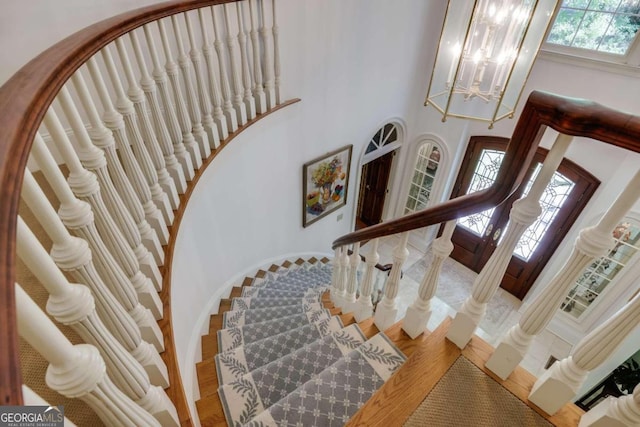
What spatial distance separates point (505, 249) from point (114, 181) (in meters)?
1.29

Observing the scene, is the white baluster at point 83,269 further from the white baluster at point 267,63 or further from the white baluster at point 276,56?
the white baluster at point 276,56

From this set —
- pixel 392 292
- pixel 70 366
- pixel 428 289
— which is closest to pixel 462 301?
pixel 392 292

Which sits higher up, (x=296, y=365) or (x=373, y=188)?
(x=296, y=365)

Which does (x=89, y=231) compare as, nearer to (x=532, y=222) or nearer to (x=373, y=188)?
(x=532, y=222)

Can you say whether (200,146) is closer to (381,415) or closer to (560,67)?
(381,415)

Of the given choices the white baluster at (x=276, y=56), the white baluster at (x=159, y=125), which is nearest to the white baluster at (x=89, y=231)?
the white baluster at (x=159, y=125)

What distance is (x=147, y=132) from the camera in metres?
1.40

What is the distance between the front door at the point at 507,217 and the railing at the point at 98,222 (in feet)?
11.1

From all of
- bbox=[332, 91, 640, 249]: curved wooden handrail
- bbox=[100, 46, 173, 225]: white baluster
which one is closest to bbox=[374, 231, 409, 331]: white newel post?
bbox=[332, 91, 640, 249]: curved wooden handrail

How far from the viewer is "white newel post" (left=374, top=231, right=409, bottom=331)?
1.51 meters

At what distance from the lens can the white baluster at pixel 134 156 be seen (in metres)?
1.12

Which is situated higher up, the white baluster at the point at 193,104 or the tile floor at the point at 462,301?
the white baluster at the point at 193,104

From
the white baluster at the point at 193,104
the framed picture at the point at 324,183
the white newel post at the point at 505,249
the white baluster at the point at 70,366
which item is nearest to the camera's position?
the white baluster at the point at 70,366

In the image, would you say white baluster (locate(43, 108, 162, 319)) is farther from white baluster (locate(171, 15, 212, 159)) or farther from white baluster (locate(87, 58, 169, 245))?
white baluster (locate(171, 15, 212, 159))
